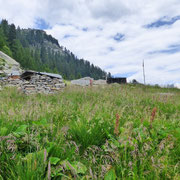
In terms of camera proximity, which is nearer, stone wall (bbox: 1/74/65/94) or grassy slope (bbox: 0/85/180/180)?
grassy slope (bbox: 0/85/180/180)

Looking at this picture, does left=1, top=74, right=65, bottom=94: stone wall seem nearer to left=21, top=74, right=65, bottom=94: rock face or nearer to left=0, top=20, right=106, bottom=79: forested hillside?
left=21, top=74, right=65, bottom=94: rock face

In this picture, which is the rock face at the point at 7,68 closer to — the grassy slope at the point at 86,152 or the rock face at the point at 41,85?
the rock face at the point at 41,85

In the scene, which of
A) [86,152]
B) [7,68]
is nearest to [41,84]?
[86,152]

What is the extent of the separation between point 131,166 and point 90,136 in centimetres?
93

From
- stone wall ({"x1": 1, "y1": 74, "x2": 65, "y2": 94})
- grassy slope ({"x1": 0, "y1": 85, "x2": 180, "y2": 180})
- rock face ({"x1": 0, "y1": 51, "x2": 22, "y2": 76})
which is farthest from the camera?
rock face ({"x1": 0, "y1": 51, "x2": 22, "y2": 76})

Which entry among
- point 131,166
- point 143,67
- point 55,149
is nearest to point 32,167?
point 55,149

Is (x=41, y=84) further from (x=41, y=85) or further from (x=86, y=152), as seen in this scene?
(x=86, y=152)

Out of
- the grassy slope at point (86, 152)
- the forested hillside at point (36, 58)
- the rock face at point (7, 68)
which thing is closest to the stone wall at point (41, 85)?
A: the rock face at point (7, 68)

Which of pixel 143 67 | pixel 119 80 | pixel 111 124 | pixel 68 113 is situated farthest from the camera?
pixel 119 80

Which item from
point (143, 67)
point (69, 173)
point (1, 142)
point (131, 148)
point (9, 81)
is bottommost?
point (69, 173)

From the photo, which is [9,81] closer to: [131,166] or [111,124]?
[111,124]

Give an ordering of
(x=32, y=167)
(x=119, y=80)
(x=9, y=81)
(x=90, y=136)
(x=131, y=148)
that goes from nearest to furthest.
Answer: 1. (x=32, y=167)
2. (x=131, y=148)
3. (x=90, y=136)
4. (x=9, y=81)
5. (x=119, y=80)

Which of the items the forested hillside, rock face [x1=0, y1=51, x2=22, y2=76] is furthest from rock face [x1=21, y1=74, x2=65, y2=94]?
the forested hillside

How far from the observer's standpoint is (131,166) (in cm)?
185
